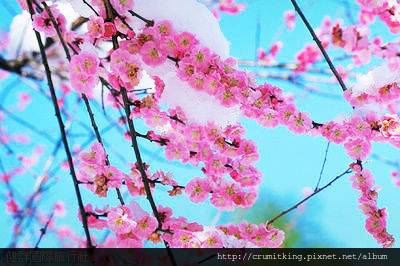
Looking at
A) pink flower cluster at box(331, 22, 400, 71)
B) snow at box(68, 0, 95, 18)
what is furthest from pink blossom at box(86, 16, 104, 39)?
pink flower cluster at box(331, 22, 400, 71)

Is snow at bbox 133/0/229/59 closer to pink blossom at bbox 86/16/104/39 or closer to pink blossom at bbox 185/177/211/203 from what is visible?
pink blossom at bbox 86/16/104/39

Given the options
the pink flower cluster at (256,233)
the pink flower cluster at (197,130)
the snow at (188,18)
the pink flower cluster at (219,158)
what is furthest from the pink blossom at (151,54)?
the pink flower cluster at (256,233)

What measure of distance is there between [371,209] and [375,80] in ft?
1.68

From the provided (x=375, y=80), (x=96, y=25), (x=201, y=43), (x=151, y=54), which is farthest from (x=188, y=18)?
(x=375, y=80)

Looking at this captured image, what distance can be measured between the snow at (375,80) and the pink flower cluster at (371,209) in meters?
0.30

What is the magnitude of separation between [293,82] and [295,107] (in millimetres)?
1877

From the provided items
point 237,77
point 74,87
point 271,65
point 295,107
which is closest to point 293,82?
point 271,65

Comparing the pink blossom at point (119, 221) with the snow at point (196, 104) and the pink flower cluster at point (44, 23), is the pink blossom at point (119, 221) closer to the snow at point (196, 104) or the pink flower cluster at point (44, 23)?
the snow at point (196, 104)

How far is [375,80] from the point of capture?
1585mm

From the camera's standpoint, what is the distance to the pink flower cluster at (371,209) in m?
1.58

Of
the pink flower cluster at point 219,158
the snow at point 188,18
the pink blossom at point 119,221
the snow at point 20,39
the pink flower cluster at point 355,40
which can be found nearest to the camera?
the pink blossom at point 119,221

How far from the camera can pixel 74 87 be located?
55.1 inches

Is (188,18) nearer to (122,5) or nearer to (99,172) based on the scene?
(122,5)

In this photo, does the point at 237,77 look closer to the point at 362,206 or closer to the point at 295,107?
the point at 295,107
